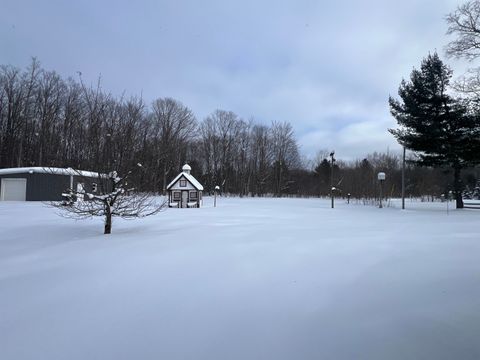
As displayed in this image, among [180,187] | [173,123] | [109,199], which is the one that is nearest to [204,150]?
[173,123]

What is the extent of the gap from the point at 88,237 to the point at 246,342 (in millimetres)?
6851

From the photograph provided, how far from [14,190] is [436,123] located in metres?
33.9

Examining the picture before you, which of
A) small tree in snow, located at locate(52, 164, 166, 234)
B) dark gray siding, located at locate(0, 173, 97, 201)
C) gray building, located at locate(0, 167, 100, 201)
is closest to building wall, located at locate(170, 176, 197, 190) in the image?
gray building, located at locate(0, 167, 100, 201)

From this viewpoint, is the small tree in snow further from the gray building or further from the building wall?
the gray building

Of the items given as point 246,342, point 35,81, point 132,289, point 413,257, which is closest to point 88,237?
point 132,289

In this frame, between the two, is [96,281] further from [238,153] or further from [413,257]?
[238,153]

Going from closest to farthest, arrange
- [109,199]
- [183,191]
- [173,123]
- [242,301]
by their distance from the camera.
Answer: [242,301] < [109,199] < [183,191] < [173,123]

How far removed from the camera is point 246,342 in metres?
2.89

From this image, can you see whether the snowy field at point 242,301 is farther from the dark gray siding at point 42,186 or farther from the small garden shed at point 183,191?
the dark gray siding at point 42,186

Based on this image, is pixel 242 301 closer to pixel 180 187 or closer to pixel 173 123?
pixel 180 187

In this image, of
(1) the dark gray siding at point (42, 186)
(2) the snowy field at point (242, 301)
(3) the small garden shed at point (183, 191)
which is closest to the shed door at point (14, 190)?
(1) the dark gray siding at point (42, 186)

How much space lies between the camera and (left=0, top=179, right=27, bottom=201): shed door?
83.5 ft

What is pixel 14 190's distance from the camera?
25672 millimetres

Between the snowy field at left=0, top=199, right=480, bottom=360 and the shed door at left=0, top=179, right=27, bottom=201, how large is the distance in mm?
22753
